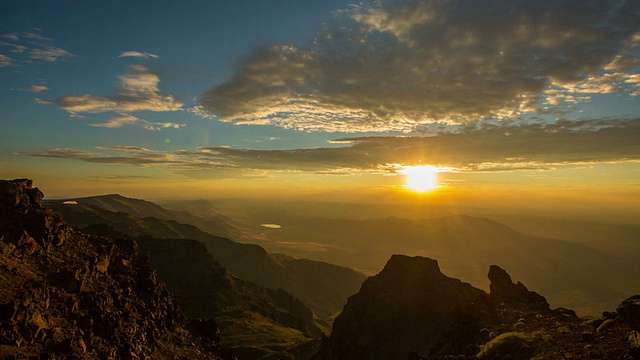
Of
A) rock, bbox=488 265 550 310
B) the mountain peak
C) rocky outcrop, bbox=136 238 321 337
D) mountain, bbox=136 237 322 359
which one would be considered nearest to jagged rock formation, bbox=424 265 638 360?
rock, bbox=488 265 550 310

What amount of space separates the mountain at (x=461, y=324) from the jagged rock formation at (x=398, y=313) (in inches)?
7.4

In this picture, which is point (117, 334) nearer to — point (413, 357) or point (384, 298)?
point (413, 357)

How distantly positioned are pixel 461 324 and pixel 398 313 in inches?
1273

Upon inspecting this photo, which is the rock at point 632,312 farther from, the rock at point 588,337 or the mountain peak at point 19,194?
the mountain peak at point 19,194

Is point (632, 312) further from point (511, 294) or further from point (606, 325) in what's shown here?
point (511, 294)

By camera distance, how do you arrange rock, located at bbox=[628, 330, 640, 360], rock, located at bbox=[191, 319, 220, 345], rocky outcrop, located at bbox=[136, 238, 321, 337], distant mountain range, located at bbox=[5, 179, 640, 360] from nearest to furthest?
rock, located at bbox=[628, 330, 640, 360] → distant mountain range, located at bbox=[5, 179, 640, 360] → rock, located at bbox=[191, 319, 220, 345] → rocky outcrop, located at bbox=[136, 238, 321, 337]

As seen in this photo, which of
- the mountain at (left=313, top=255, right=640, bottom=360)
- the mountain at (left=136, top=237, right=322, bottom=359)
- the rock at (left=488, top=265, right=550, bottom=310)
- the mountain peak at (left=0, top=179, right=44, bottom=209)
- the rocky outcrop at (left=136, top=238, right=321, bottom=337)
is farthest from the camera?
the rocky outcrop at (left=136, top=238, right=321, bottom=337)

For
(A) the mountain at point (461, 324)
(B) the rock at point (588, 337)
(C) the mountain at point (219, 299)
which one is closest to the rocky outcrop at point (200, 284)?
(C) the mountain at point (219, 299)

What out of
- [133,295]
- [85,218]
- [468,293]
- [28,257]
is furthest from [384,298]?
[85,218]

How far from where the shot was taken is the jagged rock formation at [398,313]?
220 ft

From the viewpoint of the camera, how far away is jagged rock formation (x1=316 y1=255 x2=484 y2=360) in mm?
66938

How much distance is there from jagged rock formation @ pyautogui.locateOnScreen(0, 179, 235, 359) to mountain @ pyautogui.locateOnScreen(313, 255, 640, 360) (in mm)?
33786

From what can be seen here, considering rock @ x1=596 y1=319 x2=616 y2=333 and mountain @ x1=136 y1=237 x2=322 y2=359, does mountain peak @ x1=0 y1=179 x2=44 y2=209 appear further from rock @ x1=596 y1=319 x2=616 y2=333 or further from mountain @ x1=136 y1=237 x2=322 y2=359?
mountain @ x1=136 y1=237 x2=322 y2=359

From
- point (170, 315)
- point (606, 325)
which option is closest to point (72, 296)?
point (170, 315)
